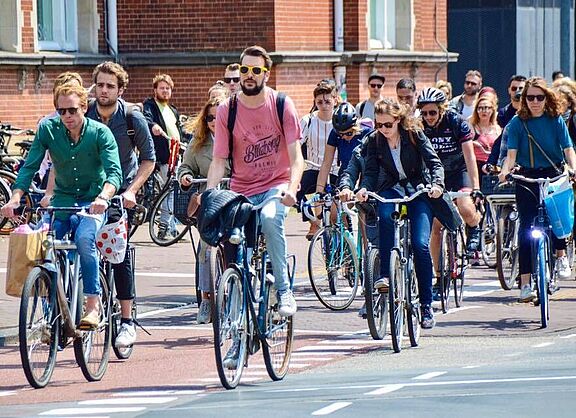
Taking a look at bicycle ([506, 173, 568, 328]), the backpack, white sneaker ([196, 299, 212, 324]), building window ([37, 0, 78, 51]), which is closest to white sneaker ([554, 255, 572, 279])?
bicycle ([506, 173, 568, 328])

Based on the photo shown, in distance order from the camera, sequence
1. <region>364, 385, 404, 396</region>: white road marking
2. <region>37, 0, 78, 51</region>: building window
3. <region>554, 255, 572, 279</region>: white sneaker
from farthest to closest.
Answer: <region>37, 0, 78, 51</region>: building window < <region>554, 255, 572, 279</region>: white sneaker < <region>364, 385, 404, 396</region>: white road marking

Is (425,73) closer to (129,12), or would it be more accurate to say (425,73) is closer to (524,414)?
(129,12)

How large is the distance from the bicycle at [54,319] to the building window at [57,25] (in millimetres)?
13333

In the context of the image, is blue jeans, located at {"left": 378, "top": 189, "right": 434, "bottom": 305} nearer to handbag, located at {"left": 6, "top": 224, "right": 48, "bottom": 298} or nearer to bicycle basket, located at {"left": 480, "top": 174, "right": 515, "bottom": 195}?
handbag, located at {"left": 6, "top": 224, "right": 48, "bottom": 298}

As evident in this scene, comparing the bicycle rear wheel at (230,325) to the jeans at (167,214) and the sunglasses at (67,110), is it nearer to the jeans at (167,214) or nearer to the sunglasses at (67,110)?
the sunglasses at (67,110)

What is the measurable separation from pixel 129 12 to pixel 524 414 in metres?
17.1

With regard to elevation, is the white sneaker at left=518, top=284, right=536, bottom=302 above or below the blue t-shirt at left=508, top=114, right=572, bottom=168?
below

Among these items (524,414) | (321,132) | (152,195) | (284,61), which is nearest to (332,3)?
(284,61)

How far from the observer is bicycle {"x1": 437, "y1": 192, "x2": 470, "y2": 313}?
520 inches

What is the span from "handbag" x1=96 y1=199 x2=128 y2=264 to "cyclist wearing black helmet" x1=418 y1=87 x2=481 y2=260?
366cm

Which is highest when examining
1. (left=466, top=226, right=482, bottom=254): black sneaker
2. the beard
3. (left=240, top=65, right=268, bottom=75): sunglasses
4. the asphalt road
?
(left=240, top=65, right=268, bottom=75): sunglasses

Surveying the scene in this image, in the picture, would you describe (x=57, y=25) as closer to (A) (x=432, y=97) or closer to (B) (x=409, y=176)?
(A) (x=432, y=97)

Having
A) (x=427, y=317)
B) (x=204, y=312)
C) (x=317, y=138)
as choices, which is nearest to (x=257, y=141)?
(x=427, y=317)

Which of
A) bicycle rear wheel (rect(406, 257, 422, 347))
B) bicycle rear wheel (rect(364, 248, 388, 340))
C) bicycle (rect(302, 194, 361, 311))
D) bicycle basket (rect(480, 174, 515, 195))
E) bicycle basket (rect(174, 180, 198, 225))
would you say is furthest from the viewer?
bicycle basket (rect(480, 174, 515, 195))
